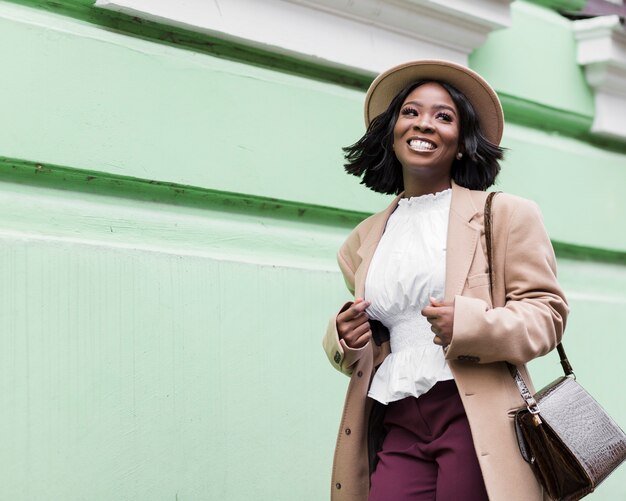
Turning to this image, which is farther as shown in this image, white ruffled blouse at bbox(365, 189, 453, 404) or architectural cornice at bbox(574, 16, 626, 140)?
architectural cornice at bbox(574, 16, 626, 140)

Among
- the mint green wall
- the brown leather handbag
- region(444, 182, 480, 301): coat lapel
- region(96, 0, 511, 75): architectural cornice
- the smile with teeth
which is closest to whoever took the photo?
the brown leather handbag

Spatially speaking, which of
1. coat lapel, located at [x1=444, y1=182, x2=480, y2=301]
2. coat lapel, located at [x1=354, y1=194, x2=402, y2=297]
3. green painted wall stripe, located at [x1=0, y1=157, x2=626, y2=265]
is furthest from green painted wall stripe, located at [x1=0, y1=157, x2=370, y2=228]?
Result: coat lapel, located at [x1=444, y1=182, x2=480, y2=301]

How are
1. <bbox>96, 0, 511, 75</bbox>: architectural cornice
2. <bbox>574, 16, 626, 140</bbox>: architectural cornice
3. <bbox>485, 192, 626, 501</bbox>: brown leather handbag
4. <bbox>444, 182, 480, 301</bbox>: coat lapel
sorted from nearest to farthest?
<bbox>485, 192, 626, 501</bbox>: brown leather handbag → <bbox>444, 182, 480, 301</bbox>: coat lapel → <bbox>96, 0, 511, 75</bbox>: architectural cornice → <bbox>574, 16, 626, 140</bbox>: architectural cornice

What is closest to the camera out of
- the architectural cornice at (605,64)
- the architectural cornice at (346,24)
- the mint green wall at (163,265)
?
the mint green wall at (163,265)

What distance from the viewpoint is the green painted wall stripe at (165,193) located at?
3363 millimetres

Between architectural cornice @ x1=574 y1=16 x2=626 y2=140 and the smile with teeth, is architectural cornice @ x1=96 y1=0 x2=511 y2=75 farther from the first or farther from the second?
the smile with teeth

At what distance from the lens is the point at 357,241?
10.7 feet

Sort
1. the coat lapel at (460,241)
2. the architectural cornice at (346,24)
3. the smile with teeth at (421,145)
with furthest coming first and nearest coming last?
the architectural cornice at (346,24) < the smile with teeth at (421,145) < the coat lapel at (460,241)

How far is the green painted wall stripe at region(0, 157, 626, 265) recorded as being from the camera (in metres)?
3.36

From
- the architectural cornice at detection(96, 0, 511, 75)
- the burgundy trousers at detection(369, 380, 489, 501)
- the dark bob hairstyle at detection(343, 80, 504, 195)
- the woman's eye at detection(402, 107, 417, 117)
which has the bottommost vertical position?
the burgundy trousers at detection(369, 380, 489, 501)

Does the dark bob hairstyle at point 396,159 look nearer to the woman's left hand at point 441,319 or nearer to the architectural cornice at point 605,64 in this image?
the woman's left hand at point 441,319

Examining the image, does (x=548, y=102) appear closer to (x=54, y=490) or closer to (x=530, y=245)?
(x=530, y=245)

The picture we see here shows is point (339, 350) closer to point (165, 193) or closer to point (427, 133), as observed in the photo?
point (427, 133)

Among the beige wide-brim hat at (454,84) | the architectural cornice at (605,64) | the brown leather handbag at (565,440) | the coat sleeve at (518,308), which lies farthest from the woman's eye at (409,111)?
the architectural cornice at (605,64)
